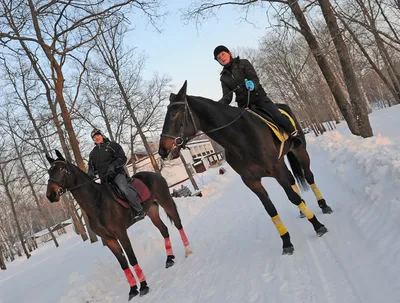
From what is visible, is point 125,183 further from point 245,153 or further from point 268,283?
point 268,283

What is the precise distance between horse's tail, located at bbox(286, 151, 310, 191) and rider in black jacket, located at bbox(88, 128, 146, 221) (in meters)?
3.38

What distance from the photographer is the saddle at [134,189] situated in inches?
254

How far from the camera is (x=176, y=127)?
4191mm

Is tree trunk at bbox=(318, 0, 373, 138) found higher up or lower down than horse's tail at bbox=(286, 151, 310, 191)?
higher up

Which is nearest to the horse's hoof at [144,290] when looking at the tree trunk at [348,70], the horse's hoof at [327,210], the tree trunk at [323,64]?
the horse's hoof at [327,210]

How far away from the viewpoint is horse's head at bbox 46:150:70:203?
5750 millimetres

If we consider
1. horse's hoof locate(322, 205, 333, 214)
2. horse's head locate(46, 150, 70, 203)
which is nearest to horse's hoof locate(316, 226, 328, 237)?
horse's hoof locate(322, 205, 333, 214)

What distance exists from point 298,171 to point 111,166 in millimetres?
3940

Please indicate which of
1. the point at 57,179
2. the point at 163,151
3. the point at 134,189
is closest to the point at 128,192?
the point at 134,189

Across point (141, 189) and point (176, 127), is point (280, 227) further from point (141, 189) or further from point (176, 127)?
point (141, 189)

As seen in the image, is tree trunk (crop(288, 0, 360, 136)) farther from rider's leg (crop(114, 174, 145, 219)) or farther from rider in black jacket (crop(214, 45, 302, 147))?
rider's leg (crop(114, 174, 145, 219))

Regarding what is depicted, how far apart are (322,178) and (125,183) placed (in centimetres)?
548

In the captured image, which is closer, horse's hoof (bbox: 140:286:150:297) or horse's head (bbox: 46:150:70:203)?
horse's hoof (bbox: 140:286:150:297)

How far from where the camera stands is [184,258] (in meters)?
6.92
